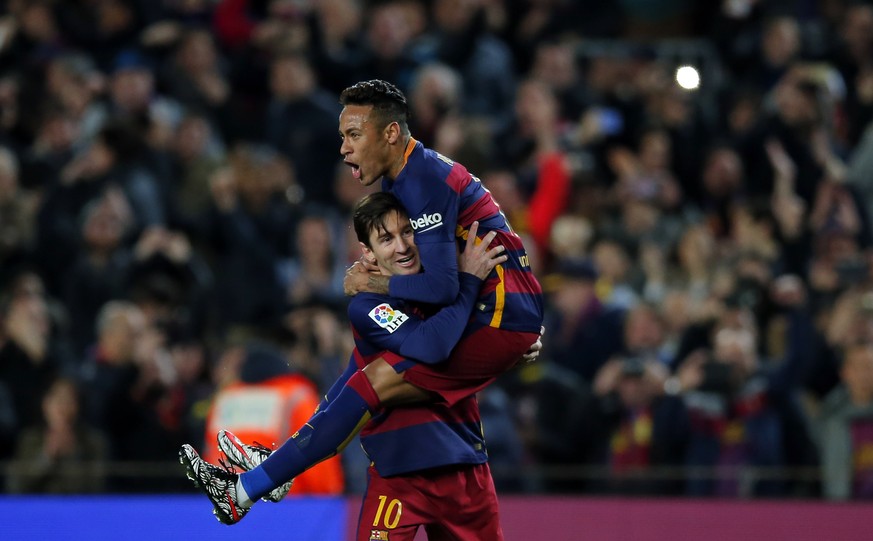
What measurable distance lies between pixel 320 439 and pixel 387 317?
48 centimetres

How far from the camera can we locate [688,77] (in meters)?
11.5

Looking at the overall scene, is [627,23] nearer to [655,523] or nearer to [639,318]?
[639,318]

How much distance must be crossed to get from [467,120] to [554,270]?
144 centimetres

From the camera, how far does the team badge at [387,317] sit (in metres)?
5.46

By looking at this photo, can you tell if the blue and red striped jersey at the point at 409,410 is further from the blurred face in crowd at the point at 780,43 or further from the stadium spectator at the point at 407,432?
the blurred face in crowd at the point at 780,43

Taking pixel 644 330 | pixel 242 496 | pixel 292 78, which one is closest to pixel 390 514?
pixel 242 496

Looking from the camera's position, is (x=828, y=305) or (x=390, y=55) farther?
(x=390, y=55)

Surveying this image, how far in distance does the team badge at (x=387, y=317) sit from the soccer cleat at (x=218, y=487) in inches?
29.8

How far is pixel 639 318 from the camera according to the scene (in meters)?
8.98

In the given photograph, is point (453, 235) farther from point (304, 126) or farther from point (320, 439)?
point (304, 126)

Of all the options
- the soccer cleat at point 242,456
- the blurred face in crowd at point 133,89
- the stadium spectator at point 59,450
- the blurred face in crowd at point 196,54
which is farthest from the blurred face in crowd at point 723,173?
the soccer cleat at point 242,456

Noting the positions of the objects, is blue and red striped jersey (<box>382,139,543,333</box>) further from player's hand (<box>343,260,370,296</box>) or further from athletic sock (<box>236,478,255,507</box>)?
athletic sock (<box>236,478,255,507</box>)

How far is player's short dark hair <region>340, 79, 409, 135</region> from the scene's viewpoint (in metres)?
5.50

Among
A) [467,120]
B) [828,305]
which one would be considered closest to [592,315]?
[828,305]
